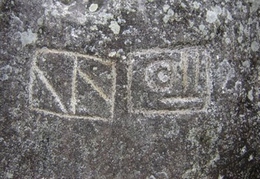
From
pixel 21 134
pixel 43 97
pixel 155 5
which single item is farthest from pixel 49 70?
pixel 155 5

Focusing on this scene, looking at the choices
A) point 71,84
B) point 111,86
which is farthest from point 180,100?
point 71,84

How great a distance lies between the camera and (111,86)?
1.47m

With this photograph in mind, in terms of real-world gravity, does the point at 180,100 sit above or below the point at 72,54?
below

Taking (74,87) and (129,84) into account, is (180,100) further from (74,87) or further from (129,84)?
(74,87)

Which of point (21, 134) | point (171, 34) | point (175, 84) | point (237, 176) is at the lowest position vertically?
point (237, 176)

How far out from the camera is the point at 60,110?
1.48 meters

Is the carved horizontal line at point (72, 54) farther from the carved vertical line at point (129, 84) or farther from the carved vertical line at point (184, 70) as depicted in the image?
the carved vertical line at point (184, 70)

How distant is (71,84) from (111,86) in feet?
0.34

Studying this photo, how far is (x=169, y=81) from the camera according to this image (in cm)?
149

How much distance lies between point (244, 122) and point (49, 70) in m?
0.55

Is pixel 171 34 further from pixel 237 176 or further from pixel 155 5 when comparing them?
pixel 237 176

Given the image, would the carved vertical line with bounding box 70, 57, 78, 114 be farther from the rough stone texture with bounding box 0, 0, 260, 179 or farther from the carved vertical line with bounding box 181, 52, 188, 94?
the carved vertical line with bounding box 181, 52, 188, 94

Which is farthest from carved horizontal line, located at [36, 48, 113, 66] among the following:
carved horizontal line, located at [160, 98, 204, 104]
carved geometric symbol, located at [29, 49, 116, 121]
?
carved horizontal line, located at [160, 98, 204, 104]

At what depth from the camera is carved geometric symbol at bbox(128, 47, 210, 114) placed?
4.84 feet
